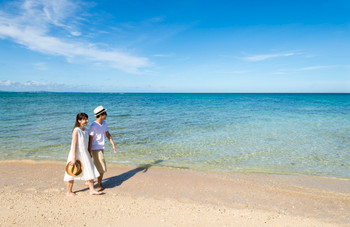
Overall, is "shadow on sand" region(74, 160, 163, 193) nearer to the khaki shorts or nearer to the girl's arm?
the khaki shorts

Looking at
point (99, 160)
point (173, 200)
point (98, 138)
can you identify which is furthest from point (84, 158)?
point (173, 200)

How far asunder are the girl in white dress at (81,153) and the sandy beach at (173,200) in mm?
489

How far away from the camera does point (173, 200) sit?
494 cm

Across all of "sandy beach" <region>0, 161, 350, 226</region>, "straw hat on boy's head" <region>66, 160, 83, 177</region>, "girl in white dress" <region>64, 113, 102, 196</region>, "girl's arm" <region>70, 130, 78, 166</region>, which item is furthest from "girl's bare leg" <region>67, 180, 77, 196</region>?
"girl's arm" <region>70, 130, 78, 166</region>

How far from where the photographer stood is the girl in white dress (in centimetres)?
464

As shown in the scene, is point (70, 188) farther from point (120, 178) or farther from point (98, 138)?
point (120, 178)

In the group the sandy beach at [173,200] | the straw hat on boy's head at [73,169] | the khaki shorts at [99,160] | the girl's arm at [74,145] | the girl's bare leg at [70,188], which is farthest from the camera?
the khaki shorts at [99,160]

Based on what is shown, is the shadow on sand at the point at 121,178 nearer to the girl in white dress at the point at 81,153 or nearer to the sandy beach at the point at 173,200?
the sandy beach at the point at 173,200

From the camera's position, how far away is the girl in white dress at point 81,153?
4.64m

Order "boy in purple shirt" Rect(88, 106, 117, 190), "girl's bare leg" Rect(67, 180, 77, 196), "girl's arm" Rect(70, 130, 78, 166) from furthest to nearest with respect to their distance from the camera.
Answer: "boy in purple shirt" Rect(88, 106, 117, 190) < "girl's bare leg" Rect(67, 180, 77, 196) < "girl's arm" Rect(70, 130, 78, 166)

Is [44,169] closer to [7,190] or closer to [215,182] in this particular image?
[7,190]

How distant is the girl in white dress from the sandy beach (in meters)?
0.49

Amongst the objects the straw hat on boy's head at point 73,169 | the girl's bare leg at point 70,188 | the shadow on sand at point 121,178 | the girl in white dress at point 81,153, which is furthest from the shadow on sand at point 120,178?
the straw hat on boy's head at point 73,169

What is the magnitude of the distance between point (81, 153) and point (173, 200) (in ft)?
7.95
